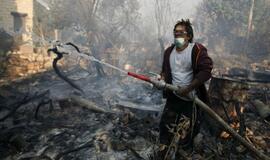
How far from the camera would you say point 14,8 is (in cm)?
1769

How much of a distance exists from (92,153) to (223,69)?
38.2 feet

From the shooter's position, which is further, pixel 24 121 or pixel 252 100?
pixel 252 100

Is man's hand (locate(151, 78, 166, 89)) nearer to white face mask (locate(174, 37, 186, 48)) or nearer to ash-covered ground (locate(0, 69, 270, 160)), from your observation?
white face mask (locate(174, 37, 186, 48))

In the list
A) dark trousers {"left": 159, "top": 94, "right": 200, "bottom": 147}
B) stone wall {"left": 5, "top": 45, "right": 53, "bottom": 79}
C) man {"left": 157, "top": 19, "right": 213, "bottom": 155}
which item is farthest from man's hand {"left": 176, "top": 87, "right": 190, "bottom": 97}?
stone wall {"left": 5, "top": 45, "right": 53, "bottom": 79}

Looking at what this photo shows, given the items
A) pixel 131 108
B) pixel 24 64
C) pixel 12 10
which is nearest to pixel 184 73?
pixel 131 108

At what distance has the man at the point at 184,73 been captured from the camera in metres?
3.53

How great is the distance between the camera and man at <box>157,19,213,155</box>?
3527 mm

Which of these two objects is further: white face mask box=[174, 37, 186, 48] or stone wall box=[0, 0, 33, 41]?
stone wall box=[0, 0, 33, 41]

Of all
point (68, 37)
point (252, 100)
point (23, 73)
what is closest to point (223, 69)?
point (252, 100)

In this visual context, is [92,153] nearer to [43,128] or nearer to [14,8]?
[43,128]

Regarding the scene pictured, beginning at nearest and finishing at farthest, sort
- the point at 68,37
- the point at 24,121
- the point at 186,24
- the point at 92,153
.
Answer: the point at 186,24
the point at 92,153
the point at 24,121
the point at 68,37

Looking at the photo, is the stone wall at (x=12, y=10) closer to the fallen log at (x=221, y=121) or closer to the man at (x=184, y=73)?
the man at (x=184, y=73)

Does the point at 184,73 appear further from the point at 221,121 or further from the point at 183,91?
the point at 221,121

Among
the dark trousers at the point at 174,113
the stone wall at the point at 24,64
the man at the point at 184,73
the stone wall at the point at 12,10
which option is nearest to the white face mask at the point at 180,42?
the man at the point at 184,73
